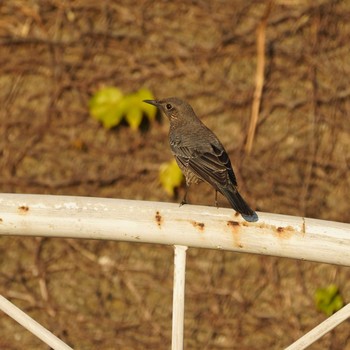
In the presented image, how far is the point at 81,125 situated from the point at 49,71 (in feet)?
1.78

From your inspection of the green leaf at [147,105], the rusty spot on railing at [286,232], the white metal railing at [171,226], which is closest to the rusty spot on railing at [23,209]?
the white metal railing at [171,226]

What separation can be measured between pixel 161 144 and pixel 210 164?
2035 mm

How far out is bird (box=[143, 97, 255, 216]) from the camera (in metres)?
4.71

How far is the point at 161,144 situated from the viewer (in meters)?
6.94

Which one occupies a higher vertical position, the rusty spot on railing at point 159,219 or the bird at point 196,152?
the bird at point 196,152

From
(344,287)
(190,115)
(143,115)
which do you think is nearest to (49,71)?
(143,115)

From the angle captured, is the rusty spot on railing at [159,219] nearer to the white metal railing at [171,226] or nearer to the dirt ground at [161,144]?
the white metal railing at [171,226]

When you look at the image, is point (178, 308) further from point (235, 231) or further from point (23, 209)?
point (23, 209)

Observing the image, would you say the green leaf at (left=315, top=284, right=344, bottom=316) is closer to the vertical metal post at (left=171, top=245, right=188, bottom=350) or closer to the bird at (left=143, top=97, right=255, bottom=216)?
the bird at (left=143, top=97, right=255, bottom=216)

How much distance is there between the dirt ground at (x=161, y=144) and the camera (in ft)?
22.4

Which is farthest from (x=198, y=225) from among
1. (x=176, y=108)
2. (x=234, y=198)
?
(x=176, y=108)

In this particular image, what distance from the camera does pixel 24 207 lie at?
8.27 feet

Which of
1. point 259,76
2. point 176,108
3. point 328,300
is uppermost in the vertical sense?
point 259,76

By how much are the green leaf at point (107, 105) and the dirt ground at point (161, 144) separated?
0.09m
